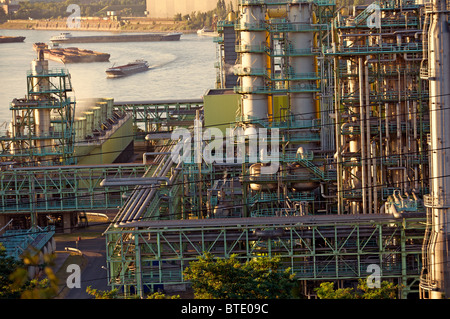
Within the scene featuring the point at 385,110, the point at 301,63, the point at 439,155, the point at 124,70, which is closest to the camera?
the point at 439,155

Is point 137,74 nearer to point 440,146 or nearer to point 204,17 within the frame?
point 204,17

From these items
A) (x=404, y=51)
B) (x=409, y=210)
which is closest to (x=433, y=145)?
(x=409, y=210)

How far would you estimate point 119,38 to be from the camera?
13350 cm

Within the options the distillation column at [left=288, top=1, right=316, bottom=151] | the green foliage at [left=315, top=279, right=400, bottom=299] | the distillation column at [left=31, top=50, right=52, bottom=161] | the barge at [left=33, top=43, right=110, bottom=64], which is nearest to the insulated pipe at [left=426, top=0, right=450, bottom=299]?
the green foliage at [left=315, top=279, right=400, bottom=299]

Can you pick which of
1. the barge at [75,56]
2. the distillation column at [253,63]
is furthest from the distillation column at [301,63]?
the barge at [75,56]

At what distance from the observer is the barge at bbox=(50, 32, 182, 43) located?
128 meters

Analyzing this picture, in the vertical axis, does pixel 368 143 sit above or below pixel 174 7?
below

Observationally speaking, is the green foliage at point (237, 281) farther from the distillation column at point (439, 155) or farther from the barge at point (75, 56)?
the barge at point (75, 56)

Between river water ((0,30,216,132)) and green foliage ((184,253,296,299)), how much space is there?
45.2 meters

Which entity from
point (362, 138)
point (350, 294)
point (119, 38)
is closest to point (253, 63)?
A: point (362, 138)

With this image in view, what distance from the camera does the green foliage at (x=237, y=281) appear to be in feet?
67.6

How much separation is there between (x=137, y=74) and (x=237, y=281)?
7850cm

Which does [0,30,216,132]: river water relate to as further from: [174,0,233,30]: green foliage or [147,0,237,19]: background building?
[147,0,237,19]: background building

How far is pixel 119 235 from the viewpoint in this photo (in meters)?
26.3
